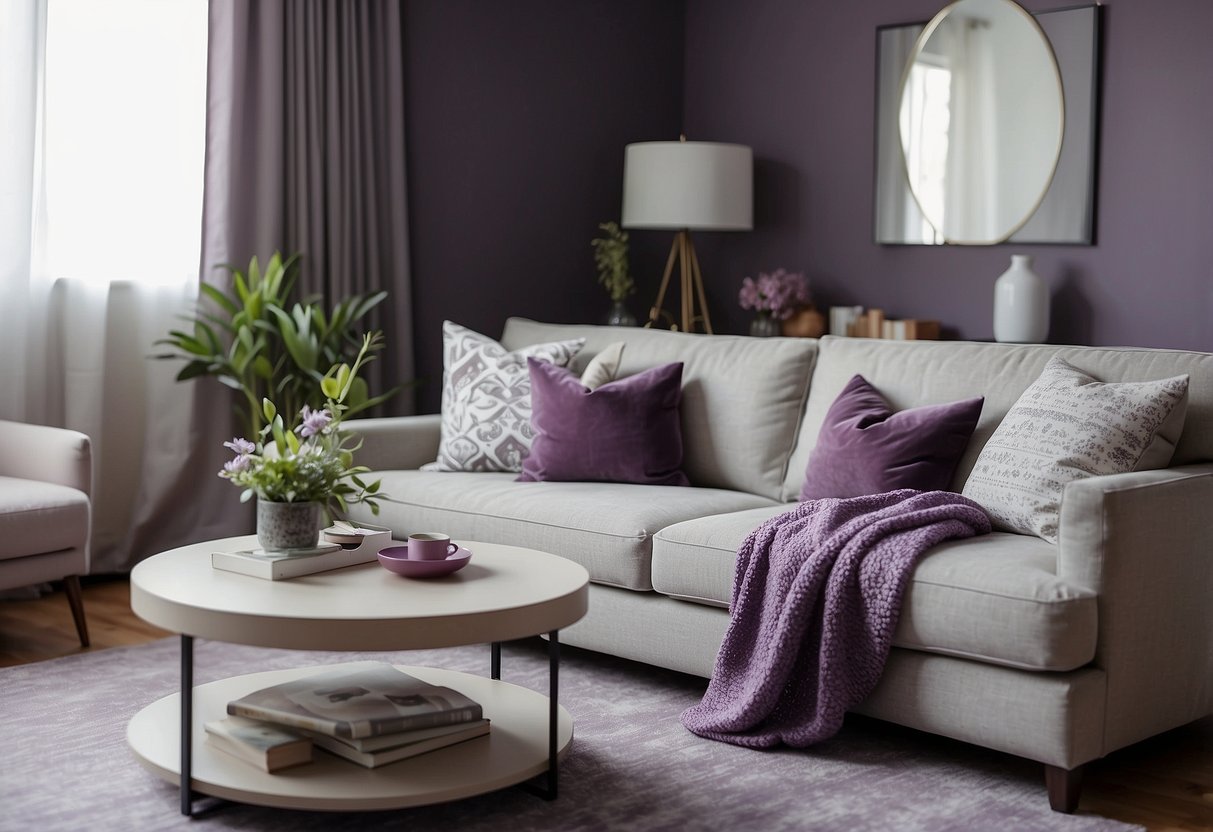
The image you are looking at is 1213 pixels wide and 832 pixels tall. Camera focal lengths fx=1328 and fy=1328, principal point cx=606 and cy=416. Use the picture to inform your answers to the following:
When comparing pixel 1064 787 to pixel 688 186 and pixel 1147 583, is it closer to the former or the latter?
pixel 1147 583

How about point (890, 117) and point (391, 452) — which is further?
point (890, 117)

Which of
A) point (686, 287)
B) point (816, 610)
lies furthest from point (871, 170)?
point (816, 610)

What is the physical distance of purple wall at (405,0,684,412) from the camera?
4961 mm

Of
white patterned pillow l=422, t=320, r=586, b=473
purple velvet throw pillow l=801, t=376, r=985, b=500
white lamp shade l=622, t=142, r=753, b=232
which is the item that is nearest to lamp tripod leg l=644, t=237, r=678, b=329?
white lamp shade l=622, t=142, r=753, b=232

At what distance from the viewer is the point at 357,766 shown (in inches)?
92.5

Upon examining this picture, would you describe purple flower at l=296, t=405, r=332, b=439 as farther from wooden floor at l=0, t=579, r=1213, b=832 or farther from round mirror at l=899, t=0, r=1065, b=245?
round mirror at l=899, t=0, r=1065, b=245

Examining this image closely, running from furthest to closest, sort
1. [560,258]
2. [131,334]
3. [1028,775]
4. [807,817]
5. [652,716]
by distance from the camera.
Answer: [560,258] → [131,334] → [652,716] → [1028,775] → [807,817]

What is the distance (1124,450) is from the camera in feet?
9.18

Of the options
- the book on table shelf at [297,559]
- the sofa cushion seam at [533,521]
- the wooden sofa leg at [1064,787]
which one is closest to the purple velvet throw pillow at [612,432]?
the sofa cushion seam at [533,521]

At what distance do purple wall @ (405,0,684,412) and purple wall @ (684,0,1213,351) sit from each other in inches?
12.6

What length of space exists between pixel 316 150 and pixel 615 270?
1308mm

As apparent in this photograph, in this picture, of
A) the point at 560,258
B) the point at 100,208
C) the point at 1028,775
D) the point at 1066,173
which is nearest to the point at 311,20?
the point at 100,208

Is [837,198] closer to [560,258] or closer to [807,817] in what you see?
[560,258]

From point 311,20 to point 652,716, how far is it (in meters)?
2.76
